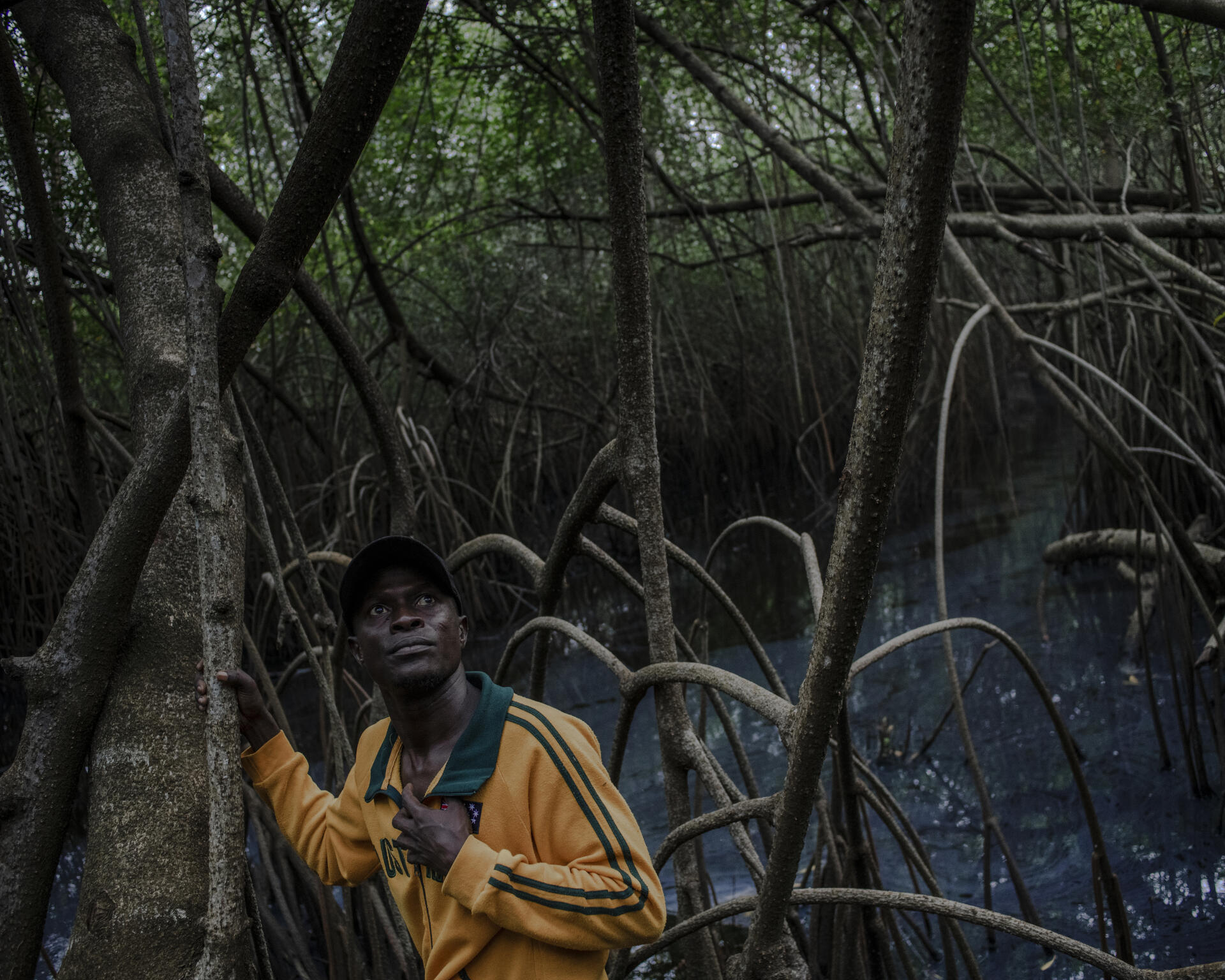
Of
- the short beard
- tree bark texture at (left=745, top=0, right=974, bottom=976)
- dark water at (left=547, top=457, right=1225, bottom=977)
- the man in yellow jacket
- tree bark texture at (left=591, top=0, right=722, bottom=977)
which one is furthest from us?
A: dark water at (left=547, top=457, right=1225, bottom=977)

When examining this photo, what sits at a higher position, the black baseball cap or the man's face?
the black baseball cap

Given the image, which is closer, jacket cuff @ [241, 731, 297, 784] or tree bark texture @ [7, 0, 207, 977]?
tree bark texture @ [7, 0, 207, 977]

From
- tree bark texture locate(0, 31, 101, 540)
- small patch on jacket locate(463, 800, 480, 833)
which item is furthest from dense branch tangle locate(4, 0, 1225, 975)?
small patch on jacket locate(463, 800, 480, 833)

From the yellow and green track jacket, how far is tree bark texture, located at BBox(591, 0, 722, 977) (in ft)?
1.16

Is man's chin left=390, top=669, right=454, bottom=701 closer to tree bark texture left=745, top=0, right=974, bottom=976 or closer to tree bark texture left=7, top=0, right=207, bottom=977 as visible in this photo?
tree bark texture left=7, top=0, right=207, bottom=977

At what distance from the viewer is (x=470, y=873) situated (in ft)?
3.56

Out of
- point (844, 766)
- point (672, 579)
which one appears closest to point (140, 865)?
point (844, 766)

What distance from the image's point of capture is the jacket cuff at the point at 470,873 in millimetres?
1080

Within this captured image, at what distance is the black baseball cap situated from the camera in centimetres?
124

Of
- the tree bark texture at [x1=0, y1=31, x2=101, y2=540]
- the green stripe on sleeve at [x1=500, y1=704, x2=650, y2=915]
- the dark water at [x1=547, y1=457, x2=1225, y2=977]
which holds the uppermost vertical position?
the tree bark texture at [x1=0, y1=31, x2=101, y2=540]

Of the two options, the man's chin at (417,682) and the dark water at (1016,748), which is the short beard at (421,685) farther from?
the dark water at (1016,748)

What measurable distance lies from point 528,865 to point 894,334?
69 cm

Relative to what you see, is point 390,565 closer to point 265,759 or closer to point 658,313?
point 265,759

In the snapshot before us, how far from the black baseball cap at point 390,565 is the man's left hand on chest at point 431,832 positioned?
0.25 metres
